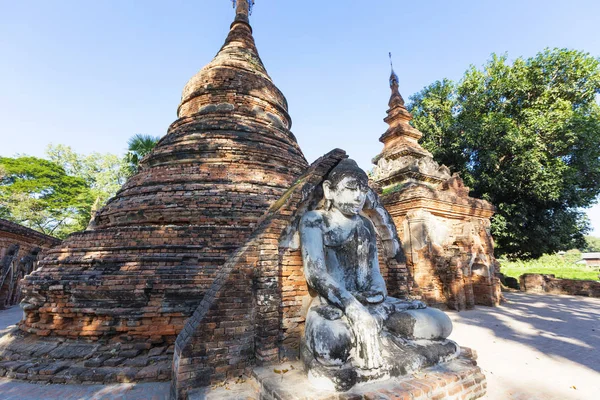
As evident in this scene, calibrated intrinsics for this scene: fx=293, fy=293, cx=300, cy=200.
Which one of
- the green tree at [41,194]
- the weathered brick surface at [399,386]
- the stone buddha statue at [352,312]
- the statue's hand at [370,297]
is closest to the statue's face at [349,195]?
the stone buddha statue at [352,312]

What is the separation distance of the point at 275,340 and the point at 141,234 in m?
3.09

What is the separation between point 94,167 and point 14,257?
15931 millimetres

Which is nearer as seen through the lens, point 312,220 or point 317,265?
point 317,265

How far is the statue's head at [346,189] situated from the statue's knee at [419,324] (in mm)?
1220

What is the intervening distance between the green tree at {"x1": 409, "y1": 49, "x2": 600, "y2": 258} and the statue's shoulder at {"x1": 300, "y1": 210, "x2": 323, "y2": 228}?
12.9 meters

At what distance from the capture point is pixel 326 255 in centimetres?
334

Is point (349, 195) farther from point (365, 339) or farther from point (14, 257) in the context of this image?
point (14, 257)

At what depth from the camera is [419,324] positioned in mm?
3062

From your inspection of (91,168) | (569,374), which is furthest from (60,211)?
(569,374)

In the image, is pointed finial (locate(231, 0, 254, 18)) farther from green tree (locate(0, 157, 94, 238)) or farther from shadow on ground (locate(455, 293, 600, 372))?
green tree (locate(0, 157, 94, 238))

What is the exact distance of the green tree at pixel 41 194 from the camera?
65.5ft

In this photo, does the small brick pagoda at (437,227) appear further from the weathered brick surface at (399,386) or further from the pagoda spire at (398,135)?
the weathered brick surface at (399,386)

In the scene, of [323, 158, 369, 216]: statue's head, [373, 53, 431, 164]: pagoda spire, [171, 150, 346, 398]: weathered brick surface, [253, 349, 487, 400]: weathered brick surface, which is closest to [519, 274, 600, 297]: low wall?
[373, 53, 431, 164]: pagoda spire

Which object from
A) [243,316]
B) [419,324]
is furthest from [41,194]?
[419,324]
